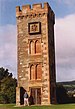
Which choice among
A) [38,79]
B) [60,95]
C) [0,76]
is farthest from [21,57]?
[0,76]

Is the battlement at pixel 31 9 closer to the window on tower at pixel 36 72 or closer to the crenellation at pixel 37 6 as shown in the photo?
the crenellation at pixel 37 6

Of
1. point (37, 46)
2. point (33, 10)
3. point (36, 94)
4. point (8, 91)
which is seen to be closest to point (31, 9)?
point (33, 10)

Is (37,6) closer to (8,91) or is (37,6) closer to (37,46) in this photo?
(37,46)

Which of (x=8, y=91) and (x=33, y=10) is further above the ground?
(x=33, y=10)

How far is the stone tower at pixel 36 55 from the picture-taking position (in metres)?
38.9

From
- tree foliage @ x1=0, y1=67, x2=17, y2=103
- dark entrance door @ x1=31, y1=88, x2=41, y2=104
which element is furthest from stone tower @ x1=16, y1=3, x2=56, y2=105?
tree foliage @ x1=0, y1=67, x2=17, y2=103

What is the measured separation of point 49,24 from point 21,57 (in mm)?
5403

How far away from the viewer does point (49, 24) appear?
40.9 metres

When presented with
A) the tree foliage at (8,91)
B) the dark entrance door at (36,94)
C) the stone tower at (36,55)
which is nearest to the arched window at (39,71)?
the stone tower at (36,55)

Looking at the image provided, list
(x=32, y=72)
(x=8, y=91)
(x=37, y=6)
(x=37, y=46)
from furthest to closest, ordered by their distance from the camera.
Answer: (x=8, y=91) < (x=37, y=6) < (x=37, y=46) < (x=32, y=72)

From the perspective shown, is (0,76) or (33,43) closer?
(33,43)

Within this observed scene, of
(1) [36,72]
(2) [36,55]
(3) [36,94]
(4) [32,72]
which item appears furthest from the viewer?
(2) [36,55]

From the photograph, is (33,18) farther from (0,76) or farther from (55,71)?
(0,76)

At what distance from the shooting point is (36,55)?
39.7 meters
